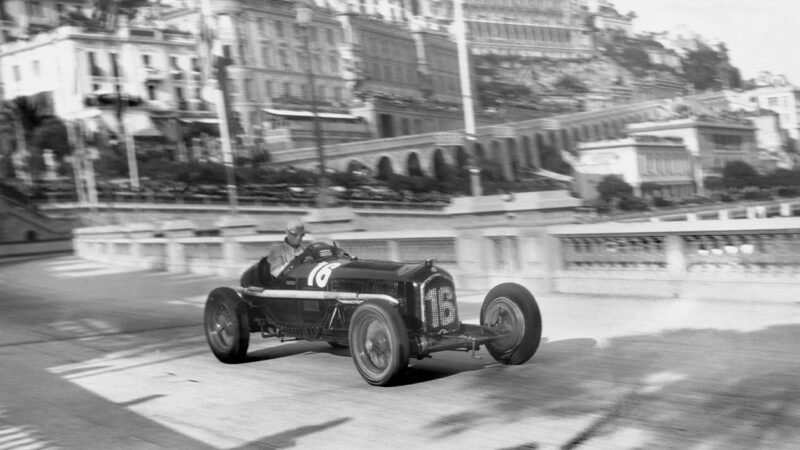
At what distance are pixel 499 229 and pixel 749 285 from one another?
4.85 meters

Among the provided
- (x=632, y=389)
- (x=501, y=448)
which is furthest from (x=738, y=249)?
(x=501, y=448)

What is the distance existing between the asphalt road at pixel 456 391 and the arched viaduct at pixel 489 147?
64294 mm

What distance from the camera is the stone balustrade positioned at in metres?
→ 12.3

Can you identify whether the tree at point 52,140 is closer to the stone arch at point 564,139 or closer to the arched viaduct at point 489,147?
the arched viaduct at point 489,147

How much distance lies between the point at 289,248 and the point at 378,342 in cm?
231

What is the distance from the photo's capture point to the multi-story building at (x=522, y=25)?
126 metres

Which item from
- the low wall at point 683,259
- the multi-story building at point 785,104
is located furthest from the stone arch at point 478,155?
the multi-story building at point 785,104

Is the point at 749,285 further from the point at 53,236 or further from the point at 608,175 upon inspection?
the point at 53,236

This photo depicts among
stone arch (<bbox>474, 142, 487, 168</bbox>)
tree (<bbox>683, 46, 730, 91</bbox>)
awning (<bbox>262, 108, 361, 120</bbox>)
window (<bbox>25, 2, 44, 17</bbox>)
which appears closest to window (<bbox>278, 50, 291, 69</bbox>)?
awning (<bbox>262, 108, 361, 120</bbox>)

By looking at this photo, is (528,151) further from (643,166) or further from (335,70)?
(643,166)

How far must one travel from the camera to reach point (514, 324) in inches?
354

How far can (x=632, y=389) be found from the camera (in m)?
7.72

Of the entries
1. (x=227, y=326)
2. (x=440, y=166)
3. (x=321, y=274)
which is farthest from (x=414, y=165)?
(x=321, y=274)

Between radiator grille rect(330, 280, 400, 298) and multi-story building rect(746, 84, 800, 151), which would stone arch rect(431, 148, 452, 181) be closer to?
multi-story building rect(746, 84, 800, 151)
